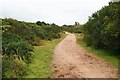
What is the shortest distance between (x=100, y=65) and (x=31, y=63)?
13.4ft

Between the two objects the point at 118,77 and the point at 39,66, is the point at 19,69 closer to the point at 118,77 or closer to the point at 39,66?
the point at 39,66

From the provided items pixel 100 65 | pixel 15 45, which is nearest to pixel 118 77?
pixel 100 65

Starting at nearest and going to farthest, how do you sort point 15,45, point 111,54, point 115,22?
point 15,45 < point 115,22 < point 111,54

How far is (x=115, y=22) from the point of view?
61.7 feet

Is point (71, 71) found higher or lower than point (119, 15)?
lower

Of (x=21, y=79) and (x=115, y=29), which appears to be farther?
(x=115, y=29)

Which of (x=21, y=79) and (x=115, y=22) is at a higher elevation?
(x=115, y=22)

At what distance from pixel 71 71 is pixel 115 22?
19.1 ft

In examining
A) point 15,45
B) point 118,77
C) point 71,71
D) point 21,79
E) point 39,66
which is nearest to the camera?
point 21,79

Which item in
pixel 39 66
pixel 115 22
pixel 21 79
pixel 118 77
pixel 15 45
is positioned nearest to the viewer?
pixel 21 79

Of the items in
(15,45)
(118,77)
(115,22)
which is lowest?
(118,77)

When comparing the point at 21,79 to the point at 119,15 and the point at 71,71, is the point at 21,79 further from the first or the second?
the point at 119,15

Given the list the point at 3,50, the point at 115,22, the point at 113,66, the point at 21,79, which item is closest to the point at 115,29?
the point at 115,22

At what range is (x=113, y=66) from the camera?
16812mm
